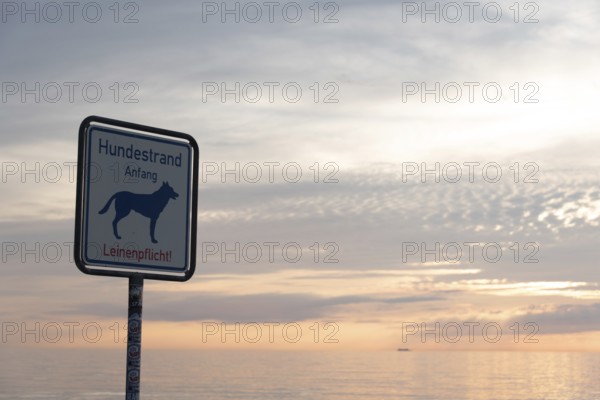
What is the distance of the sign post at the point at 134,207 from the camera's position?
8.46 metres

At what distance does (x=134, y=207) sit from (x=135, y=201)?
0.06 m

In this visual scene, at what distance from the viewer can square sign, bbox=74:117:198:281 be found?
8.50 m

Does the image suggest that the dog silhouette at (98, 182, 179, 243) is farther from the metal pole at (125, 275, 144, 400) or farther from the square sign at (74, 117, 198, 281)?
the metal pole at (125, 275, 144, 400)

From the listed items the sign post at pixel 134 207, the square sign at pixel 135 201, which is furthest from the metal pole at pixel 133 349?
the square sign at pixel 135 201

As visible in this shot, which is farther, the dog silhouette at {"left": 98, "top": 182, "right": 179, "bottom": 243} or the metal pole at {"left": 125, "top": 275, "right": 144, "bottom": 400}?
the dog silhouette at {"left": 98, "top": 182, "right": 179, "bottom": 243}

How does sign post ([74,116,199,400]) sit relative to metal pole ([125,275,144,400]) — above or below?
above

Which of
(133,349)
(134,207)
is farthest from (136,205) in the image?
(133,349)

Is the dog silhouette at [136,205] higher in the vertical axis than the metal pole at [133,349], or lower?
higher

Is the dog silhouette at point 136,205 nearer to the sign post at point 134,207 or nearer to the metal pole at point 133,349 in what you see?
the sign post at point 134,207

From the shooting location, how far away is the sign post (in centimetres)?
846

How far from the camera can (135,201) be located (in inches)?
338

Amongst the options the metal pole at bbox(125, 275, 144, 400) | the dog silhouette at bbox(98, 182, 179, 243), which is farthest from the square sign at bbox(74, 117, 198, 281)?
the metal pole at bbox(125, 275, 144, 400)

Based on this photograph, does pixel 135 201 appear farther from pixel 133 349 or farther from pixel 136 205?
pixel 133 349

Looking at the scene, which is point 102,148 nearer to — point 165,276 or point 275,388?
point 165,276
